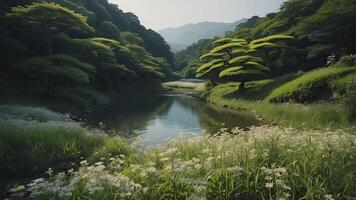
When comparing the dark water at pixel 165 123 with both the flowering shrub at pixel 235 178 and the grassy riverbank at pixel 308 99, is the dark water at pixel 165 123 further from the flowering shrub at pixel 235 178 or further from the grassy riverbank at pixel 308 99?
the flowering shrub at pixel 235 178

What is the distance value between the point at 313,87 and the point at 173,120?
9853 millimetres

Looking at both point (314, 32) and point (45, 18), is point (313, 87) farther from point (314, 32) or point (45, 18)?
point (45, 18)

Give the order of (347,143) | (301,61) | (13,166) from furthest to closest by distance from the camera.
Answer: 1. (301,61)
2. (13,166)
3. (347,143)

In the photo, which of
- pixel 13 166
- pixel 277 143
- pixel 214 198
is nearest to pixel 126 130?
pixel 13 166

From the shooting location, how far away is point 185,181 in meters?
5.87

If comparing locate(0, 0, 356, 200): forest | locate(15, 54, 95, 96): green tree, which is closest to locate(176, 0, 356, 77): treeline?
locate(0, 0, 356, 200): forest

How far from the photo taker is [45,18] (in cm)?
2908

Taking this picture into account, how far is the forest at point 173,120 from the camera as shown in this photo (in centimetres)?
609

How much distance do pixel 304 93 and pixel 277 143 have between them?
67.3ft

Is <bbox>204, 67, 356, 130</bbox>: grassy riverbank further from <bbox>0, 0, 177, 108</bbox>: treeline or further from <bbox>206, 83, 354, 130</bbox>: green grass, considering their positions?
<bbox>0, 0, 177, 108</bbox>: treeline

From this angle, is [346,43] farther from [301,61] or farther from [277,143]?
[277,143]

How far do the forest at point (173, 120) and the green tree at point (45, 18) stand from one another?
11 cm

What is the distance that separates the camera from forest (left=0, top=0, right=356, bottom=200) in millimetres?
6086

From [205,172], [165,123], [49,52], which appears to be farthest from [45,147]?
[49,52]
